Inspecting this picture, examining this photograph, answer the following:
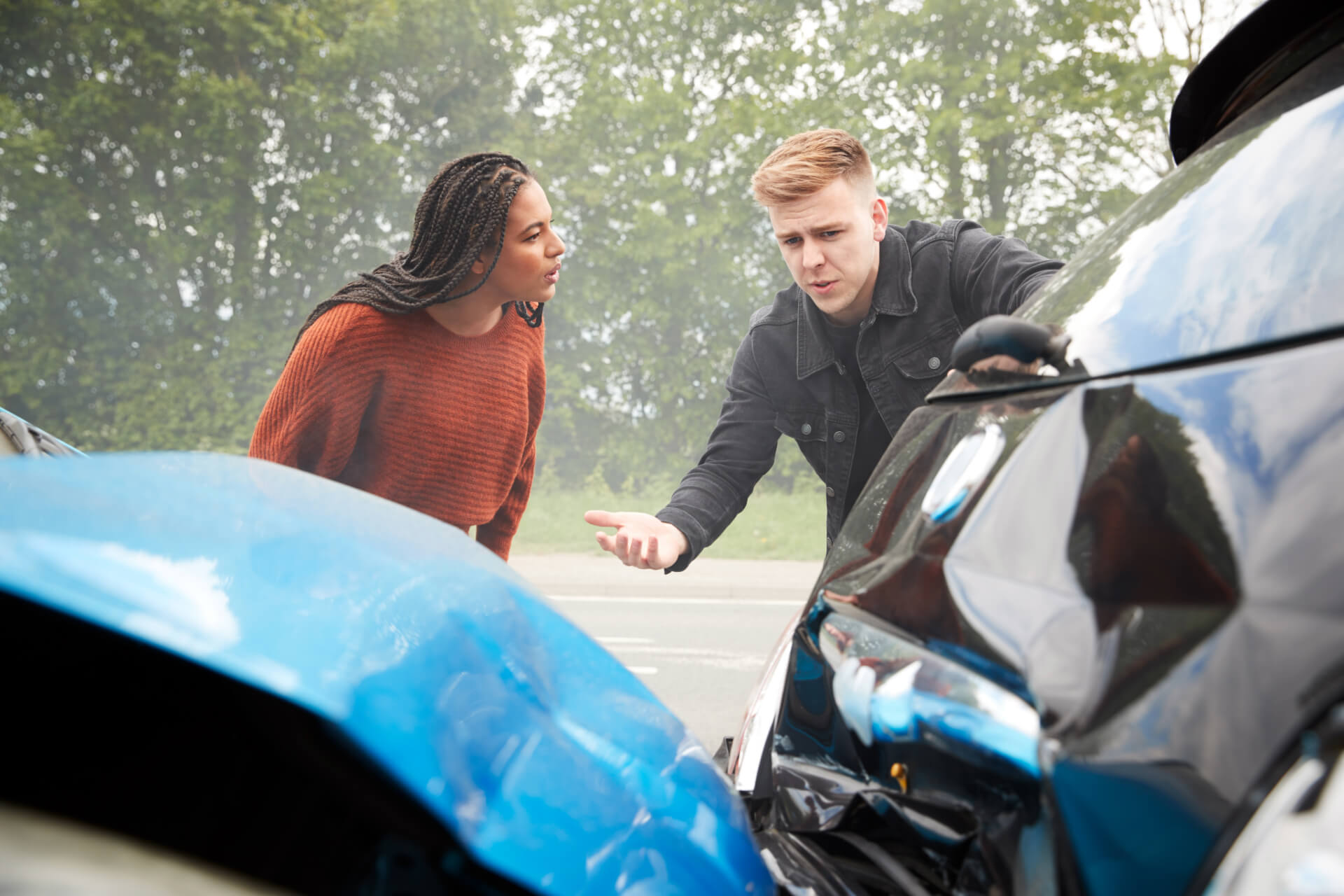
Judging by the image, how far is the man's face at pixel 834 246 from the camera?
2.69 meters

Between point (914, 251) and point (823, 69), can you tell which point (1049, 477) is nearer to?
point (914, 251)

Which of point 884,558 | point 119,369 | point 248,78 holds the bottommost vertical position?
point 119,369

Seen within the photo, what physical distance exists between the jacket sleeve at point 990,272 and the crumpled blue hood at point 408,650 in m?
1.90

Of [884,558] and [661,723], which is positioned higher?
[884,558]

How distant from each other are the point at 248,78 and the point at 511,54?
545 cm

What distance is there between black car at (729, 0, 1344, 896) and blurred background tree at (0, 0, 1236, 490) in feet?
54.2

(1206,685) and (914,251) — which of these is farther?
(914,251)

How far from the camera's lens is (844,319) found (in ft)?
9.17

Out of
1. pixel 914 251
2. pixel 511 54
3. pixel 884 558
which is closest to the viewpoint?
pixel 884 558

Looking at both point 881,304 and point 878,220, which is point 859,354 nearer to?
point 881,304

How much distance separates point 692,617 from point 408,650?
25.5 feet

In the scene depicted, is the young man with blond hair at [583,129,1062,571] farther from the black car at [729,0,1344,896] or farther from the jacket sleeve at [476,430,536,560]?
the black car at [729,0,1344,896]

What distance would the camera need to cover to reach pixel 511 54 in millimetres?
20922

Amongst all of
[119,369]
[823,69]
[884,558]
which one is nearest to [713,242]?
[823,69]
